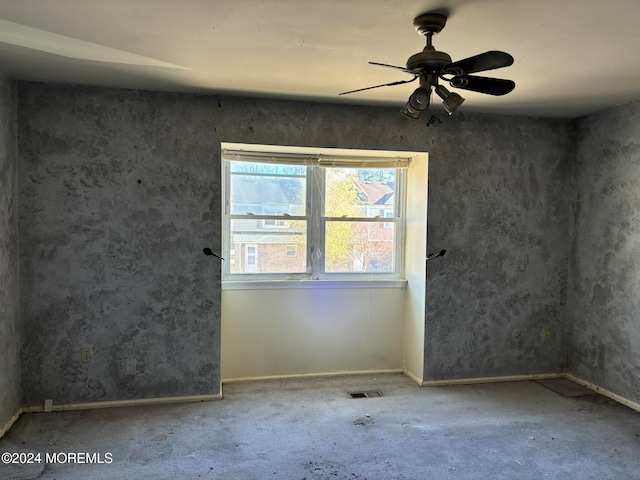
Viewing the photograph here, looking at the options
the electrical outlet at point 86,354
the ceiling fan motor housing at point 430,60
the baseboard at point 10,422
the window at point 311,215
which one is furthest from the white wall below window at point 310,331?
the ceiling fan motor housing at point 430,60

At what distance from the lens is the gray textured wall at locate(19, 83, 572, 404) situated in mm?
3248

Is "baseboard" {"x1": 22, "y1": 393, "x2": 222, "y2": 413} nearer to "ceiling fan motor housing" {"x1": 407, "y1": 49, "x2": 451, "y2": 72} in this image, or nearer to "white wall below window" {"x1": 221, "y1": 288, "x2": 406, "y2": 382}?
"white wall below window" {"x1": 221, "y1": 288, "x2": 406, "y2": 382}

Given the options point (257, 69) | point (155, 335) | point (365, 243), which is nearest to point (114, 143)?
point (257, 69)

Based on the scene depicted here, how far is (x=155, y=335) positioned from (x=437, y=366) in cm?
244

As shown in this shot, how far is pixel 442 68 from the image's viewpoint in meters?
2.03

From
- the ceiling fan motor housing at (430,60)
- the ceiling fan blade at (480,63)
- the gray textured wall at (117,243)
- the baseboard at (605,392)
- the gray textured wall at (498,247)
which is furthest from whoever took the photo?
the gray textured wall at (498,247)

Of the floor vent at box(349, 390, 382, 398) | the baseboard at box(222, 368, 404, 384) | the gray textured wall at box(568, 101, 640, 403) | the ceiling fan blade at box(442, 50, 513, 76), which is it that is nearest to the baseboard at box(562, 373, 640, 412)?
the gray textured wall at box(568, 101, 640, 403)

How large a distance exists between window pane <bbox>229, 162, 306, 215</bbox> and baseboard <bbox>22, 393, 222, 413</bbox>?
159 cm

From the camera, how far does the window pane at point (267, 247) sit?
401 cm

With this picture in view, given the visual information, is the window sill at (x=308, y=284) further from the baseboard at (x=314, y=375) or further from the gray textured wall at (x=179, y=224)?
the baseboard at (x=314, y=375)

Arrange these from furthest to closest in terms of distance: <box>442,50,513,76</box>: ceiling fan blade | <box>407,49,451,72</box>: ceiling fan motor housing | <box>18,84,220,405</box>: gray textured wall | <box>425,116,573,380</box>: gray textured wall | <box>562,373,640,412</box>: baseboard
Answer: <box>425,116,573,380</box>: gray textured wall < <box>562,373,640,412</box>: baseboard < <box>18,84,220,405</box>: gray textured wall < <box>407,49,451,72</box>: ceiling fan motor housing < <box>442,50,513,76</box>: ceiling fan blade

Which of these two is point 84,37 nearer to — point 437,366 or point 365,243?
point 365,243

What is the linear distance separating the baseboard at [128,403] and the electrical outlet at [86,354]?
34cm

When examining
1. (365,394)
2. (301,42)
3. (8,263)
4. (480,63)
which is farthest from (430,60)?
(8,263)
